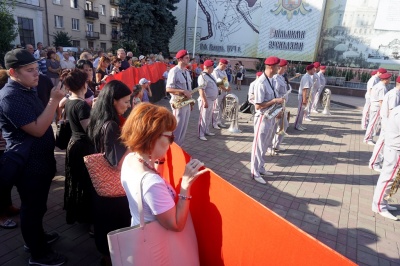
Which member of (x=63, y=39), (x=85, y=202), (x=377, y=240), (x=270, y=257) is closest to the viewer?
(x=270, y=257)

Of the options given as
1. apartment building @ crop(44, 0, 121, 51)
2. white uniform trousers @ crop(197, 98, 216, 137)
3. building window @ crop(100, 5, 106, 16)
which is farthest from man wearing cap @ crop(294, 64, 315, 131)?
building window @ crop(100, 5, 106, 16)

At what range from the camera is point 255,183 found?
492cm

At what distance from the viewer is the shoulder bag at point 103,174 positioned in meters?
2.21

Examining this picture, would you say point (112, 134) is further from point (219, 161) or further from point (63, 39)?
point (63, 39)

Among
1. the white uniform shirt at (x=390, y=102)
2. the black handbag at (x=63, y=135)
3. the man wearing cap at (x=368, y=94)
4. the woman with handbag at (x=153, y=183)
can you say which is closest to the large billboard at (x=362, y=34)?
the man wearing cap at (x=368, y=94)

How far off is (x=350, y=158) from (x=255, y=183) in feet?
10.7

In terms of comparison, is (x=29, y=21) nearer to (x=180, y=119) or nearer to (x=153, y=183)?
(x=180, y=119)

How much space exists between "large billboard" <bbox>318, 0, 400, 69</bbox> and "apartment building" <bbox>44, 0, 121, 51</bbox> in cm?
2419

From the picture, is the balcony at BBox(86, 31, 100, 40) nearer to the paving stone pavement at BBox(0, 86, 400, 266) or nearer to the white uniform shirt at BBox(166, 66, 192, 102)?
the paving stone pavement at BBox(0, 86, 400, 266)

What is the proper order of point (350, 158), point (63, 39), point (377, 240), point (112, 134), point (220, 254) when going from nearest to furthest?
point (220, 254)
point (112, 134)
point (377, 240)
point (350, 158)
point (63, 39)

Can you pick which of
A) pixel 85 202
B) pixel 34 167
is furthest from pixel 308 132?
pixel 34 167

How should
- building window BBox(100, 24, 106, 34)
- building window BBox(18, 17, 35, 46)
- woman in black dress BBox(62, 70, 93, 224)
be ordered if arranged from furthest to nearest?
building window BBox(100, 24, 106, 34)
building window BBox(18, 17, 35, 46)
woman in black dress BBox(62, 70, 93, 224)

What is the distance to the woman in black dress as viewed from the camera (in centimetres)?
264

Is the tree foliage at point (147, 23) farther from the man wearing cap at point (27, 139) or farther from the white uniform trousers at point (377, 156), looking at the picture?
the man wearing cap at point (27, 139)
